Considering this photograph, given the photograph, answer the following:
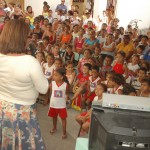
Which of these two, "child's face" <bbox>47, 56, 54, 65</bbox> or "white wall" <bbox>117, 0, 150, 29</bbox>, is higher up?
"white wall" <bbox>117, 0, 150, 29</bbox>

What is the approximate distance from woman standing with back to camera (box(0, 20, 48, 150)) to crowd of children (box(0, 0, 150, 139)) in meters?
0.13

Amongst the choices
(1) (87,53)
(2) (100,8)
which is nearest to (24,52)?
(1) (87,53)

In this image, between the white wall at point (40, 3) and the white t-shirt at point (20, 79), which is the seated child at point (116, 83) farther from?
the white wall at point (40, 3)

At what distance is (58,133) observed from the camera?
332cm

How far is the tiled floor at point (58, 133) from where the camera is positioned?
304cm

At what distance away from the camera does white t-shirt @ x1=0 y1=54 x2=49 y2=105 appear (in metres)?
1.80

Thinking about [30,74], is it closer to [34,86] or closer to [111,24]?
[34,86]

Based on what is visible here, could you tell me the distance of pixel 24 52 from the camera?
1836 millimetres

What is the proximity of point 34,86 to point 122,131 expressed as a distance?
903 mm

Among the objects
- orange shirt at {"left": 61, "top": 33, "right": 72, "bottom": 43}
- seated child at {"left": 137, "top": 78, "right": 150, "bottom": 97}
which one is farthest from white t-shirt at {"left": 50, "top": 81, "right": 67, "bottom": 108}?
orange shirt at {"left": 61, "top": 33, "right": 72, "bottom": 43}

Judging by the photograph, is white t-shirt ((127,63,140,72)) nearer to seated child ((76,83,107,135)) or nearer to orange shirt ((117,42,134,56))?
orange shirt ((117,42,134,56))

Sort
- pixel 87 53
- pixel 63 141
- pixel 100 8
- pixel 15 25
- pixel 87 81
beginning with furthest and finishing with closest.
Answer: pixel 100 8
pixel 87 53
pixel 87 81
pixel 63 141
pixel 15 25

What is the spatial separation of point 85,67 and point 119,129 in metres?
3.03

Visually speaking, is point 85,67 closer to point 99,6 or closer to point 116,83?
point 116,83
